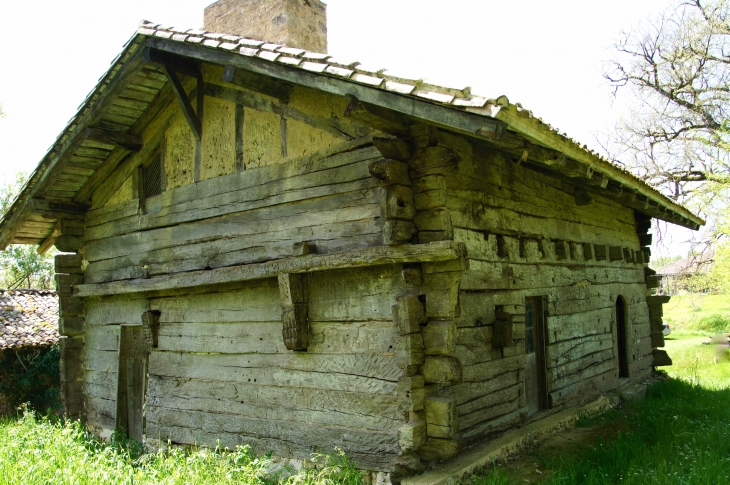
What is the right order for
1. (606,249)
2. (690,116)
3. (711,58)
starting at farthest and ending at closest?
(690,116), (711,58), (606,249)

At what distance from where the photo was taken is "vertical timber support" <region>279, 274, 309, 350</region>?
18.7 ft

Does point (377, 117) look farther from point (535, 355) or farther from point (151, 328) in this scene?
point (151, 328)

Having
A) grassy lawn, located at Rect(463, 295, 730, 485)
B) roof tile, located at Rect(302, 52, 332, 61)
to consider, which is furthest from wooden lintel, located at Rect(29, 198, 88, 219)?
grassy lawn, located at Rect(463, 295, 730, 485)

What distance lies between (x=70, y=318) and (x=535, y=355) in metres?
6.71

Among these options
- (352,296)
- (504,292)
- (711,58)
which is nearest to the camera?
(352,296)

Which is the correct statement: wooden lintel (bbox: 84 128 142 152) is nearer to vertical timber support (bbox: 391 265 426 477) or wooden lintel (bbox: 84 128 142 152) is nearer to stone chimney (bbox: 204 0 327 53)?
stone chimney (bbox: 204 0 327 53)

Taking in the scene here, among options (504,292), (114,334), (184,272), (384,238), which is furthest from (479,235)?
(114,334)

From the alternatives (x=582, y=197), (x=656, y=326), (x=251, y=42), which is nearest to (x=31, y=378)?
(x=251, y=42)

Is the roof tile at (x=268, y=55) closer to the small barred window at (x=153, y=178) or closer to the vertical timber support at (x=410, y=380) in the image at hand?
the vertical timber support at (x=410, y=380)

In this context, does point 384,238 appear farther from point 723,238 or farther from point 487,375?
point 723,238

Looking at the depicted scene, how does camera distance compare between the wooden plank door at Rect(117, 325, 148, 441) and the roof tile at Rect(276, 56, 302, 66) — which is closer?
the roof tile at Rect(276, 56, 302, 66)

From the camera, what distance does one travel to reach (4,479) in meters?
5.29

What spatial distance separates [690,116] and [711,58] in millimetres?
2311

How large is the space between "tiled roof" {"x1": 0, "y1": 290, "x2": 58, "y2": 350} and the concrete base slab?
1102 centimetres
